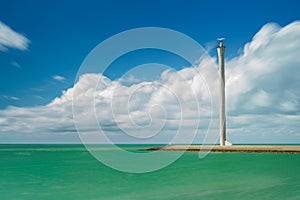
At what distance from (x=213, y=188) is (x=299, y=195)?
17.2 feet

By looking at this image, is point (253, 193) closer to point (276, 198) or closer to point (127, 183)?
point (276, 198)

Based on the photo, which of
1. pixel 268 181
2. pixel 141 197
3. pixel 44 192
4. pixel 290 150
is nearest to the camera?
pixel 141 197

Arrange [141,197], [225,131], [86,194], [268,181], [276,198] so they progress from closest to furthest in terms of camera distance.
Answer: [276,198]
[141,197]
[86,194]
[268,181]
[225,131]


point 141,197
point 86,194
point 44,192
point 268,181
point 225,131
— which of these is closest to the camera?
point 141,197

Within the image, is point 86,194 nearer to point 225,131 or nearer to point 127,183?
point 127,183

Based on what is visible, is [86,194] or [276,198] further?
[86,194]

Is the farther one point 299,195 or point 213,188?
point 213,188

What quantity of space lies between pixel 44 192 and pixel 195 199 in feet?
34.1

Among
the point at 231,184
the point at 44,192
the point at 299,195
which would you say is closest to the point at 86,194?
the point at 44,192

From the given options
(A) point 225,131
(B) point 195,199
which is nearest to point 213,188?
(B) point 195,199

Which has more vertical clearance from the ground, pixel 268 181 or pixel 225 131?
pixel 225 131

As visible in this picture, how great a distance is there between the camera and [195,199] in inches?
730

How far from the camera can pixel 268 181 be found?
25469 mm

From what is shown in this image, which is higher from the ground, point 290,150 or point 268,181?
point 290,150
